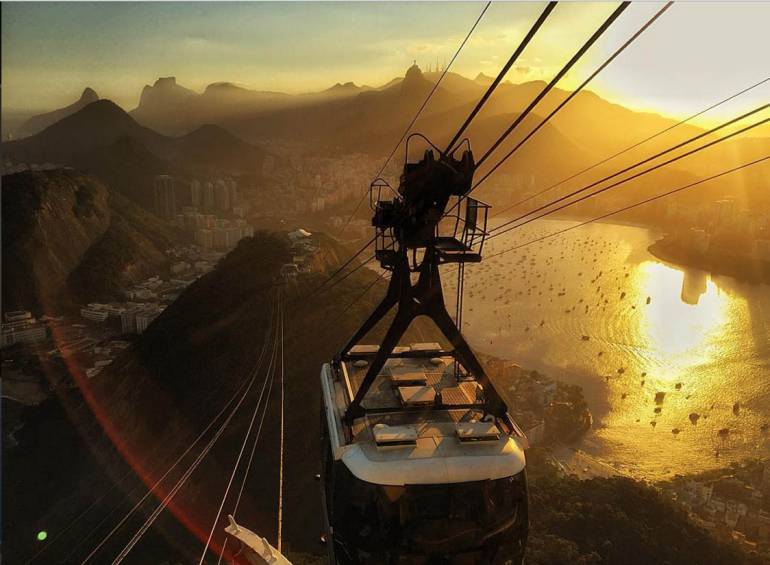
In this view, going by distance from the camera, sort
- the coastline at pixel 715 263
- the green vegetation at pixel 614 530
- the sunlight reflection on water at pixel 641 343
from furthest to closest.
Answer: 1. the coastline at pixel 715 263
2. the sunlight reflection on water at pixel 641 343
3. the green vegetation at pixel 614 530

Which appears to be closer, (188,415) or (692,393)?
(188,415)

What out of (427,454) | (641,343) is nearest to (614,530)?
(427,454)

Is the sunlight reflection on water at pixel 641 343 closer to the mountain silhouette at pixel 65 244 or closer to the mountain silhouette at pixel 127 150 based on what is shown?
the mountain silhouette at pixel 65 244

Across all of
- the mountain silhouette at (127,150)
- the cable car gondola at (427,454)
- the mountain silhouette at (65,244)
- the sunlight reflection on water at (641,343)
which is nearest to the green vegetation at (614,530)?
the cable car gondola at (427,454)

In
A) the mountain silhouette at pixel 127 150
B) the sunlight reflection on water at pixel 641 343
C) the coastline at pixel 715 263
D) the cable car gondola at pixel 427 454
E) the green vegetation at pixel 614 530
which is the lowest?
the sunlight reflection on water at pixel 641 343

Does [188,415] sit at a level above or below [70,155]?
below

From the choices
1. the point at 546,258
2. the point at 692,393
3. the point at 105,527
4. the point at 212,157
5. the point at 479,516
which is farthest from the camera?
the point at 212,157

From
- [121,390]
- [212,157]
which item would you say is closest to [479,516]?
[121,390]

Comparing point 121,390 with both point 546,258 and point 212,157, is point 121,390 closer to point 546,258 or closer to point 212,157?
point 546,258

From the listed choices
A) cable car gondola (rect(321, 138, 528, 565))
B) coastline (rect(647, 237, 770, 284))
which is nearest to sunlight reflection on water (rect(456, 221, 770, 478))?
coastline (rect(647, 237, 770, 284))
